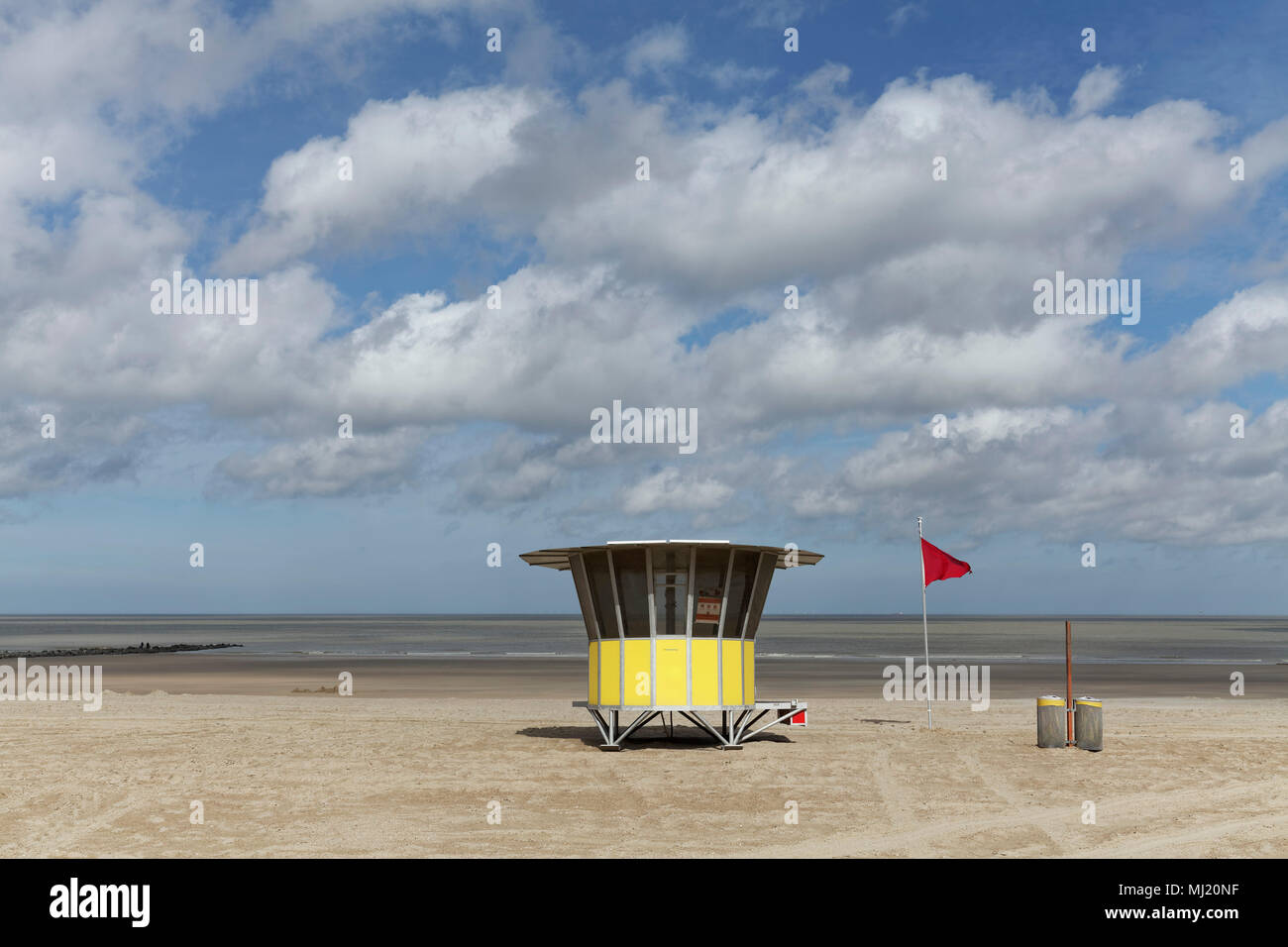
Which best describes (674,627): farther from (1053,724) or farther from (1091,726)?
(1091,726)

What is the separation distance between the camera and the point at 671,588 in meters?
19.7

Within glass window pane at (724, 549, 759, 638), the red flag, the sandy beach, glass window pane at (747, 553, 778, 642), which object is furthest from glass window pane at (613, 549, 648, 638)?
the red flag

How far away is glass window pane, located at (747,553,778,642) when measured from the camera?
2039 cm

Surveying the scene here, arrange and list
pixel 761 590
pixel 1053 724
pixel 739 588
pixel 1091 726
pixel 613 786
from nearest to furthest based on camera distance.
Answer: pixel 613 786 < pixel 1091 726 < pixel 1053 724 < pixel 739 588 < pixel 761 590

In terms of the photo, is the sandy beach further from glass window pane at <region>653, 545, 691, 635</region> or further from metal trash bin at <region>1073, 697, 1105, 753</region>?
glass window pane at <region>653, 545, 691, 635</region>

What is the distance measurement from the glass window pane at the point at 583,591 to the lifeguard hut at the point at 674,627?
0.10 metres

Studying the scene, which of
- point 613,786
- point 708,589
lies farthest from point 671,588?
point 613,786

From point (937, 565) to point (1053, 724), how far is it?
443cm

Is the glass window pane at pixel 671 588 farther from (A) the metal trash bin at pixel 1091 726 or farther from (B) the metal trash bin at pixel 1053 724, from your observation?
(A) the metal trash bin at pixel 1091 726

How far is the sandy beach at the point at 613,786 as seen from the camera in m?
11.9

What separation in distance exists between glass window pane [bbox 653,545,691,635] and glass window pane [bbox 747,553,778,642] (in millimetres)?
1424

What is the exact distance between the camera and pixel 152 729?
76.0 feet

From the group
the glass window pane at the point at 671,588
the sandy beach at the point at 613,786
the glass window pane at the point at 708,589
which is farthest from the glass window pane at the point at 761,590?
the sandy beach at the point at 613,786
